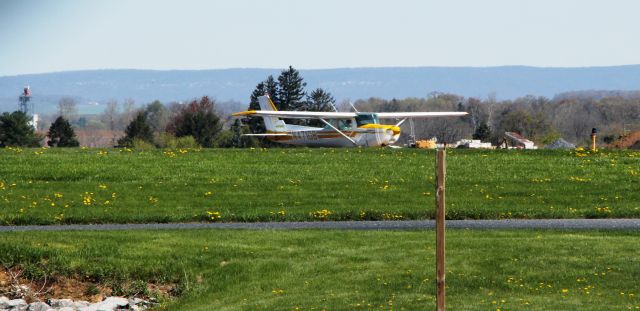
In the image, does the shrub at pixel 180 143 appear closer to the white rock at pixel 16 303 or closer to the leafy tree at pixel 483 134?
the leafy tree at pixel 483 134

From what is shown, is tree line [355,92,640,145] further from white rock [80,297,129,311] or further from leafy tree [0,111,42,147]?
white rock [80,297,129,311]

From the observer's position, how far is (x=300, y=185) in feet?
111

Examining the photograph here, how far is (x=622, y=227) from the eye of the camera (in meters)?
26.0

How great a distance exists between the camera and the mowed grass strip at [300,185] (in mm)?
28984

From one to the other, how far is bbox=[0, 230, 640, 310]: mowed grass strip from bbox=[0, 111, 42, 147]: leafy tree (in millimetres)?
69085

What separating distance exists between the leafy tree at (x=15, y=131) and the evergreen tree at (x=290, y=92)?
3431 cm

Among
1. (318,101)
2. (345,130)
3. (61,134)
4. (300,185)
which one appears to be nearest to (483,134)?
(345,130)

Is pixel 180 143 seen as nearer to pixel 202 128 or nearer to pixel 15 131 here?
pixel 15 131

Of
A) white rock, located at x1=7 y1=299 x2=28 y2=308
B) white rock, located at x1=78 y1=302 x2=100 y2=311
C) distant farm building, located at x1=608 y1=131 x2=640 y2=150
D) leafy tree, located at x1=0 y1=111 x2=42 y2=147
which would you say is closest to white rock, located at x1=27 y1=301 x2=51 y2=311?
white rock, located at x1=7 y1=299 x2=28 y2=308

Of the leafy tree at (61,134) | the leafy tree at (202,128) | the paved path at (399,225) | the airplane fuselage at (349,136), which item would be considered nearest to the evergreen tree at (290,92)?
the leafy tree at (202,128)

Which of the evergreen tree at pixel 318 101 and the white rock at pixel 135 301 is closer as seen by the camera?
the white rock at pixel 135 301

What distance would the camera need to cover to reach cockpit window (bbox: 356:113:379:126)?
73.4 meters

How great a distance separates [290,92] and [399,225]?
318 ft

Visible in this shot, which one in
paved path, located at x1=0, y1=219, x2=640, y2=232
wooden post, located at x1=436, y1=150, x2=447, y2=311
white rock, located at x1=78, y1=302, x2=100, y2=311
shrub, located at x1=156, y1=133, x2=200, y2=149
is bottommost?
shrub, located at x1=156, y1=133, x2=200, y2=149
